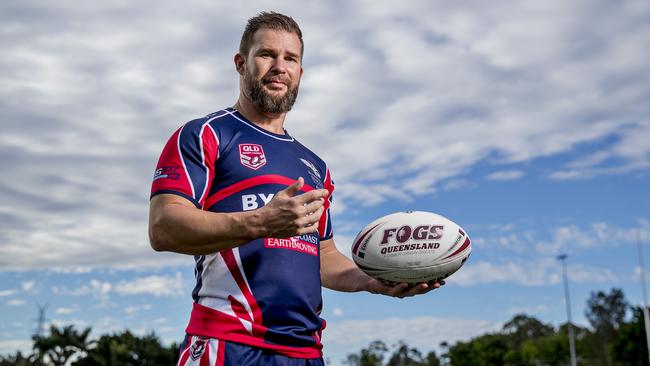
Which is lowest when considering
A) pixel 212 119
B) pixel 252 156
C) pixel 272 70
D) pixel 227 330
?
pixel 227 330

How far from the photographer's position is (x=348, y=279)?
5324mm

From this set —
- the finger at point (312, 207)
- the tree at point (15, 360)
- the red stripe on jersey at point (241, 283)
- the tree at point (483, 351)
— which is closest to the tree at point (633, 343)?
the tree at point (483, 351)

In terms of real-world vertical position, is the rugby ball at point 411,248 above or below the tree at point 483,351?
below

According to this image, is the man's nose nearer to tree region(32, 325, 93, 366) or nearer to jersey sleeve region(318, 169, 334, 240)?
jersey sleeve region(318, 169, 334, 240)

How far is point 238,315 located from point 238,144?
3.52 ft

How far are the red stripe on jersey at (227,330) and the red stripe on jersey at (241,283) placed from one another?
53 millimetres

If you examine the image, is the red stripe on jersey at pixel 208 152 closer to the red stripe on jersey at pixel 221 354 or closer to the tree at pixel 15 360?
the red stripe on jersey at pixel 221 354

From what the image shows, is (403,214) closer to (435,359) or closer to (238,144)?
(238,144)

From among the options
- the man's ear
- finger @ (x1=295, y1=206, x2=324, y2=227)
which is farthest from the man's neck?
finger @ (x1=295, y1=206, x2=324, y2=227)

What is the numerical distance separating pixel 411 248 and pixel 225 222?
1.84 metres

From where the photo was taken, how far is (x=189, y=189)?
13.7ft

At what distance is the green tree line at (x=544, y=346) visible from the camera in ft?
199

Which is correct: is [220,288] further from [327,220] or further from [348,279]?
[327,220]

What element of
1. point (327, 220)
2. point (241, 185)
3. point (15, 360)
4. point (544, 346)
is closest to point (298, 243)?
point (241, 185)
